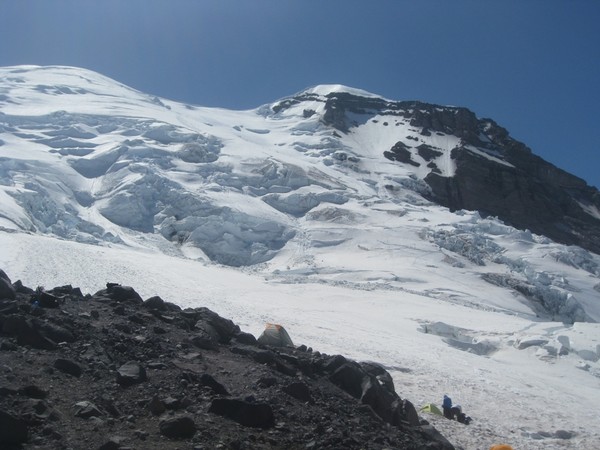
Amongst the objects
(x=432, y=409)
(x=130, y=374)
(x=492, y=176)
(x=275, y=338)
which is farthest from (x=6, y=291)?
(x=492, y=176)

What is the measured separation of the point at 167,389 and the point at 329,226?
49.9 m

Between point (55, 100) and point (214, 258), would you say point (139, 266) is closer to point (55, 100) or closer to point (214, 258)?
point (214, 258)

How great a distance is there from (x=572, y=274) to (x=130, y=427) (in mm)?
56859

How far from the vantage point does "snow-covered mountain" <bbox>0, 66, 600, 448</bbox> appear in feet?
77.4

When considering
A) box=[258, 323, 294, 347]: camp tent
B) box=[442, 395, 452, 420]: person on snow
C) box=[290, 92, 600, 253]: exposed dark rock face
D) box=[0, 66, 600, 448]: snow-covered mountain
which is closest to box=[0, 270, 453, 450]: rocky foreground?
box=[258, 323, 294, 347]: camp tent

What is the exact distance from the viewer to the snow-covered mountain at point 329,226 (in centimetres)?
2358

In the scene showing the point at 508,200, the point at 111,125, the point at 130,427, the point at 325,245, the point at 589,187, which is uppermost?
the point at 589,187

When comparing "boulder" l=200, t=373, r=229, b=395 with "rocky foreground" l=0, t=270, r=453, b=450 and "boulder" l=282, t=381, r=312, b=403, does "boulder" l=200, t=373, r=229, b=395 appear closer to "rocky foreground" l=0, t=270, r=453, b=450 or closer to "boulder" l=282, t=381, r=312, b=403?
"rocky foreground" l=0, t=270, r=453, b=450

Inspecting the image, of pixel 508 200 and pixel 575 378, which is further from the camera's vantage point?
pixel 508 200

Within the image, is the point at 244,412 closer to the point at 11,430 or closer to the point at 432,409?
the point at 11,430

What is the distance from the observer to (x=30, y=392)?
829 cm

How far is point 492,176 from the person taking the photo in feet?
352

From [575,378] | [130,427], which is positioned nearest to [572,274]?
[575,378]

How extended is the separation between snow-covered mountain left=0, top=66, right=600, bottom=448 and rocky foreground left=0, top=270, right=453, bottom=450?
5008 millimetres
